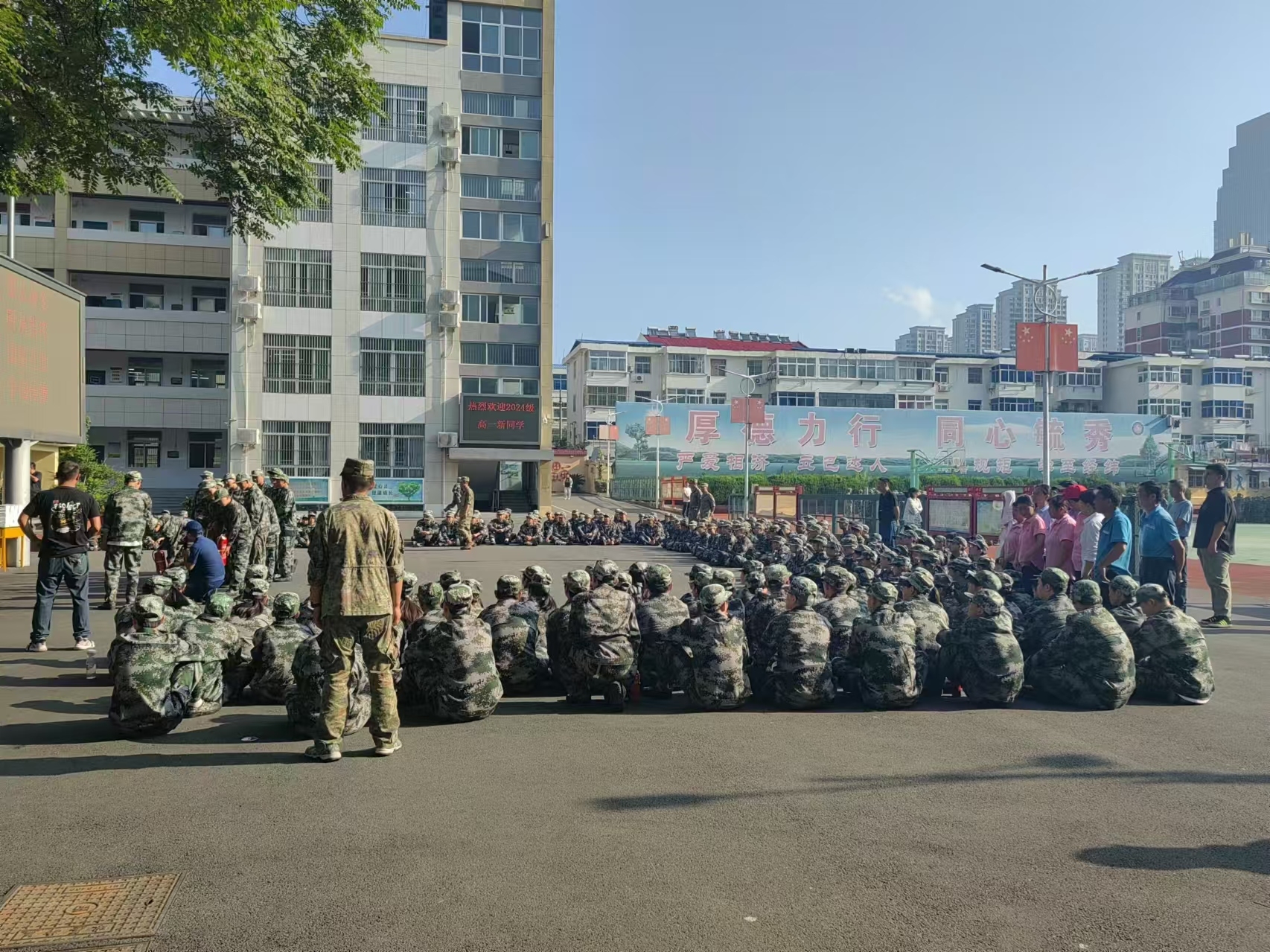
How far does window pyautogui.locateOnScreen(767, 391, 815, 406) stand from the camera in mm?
75062

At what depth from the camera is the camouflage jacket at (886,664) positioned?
744 cm

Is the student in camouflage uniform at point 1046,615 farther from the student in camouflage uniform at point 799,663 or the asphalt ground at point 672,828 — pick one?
the student in camouflage uniform at point 799,663

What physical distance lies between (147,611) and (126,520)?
5496 mm

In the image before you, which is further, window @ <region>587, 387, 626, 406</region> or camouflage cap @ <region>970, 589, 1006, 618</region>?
window @ <region>587, 387, 626, 406</region>

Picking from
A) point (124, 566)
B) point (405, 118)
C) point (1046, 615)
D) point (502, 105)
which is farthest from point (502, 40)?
point (1046, 615)

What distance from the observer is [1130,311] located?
112562mm

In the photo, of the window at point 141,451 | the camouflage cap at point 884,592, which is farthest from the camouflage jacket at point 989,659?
the window at point 141,451

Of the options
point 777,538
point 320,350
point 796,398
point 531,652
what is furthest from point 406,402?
point 796,398

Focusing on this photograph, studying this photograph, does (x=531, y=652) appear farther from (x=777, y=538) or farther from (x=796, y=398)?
(x=796, y=398)

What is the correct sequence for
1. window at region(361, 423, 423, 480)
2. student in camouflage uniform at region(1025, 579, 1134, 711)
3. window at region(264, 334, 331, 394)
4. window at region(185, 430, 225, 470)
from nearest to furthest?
student in camouflage uniform at region(1025, 579, 1134, 711) < window at region(264, 334, 331, 394) < window at region(361, 423, 423, 480) < window at region(185, 430, 225, 470)

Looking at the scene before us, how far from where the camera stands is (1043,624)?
8.37 m

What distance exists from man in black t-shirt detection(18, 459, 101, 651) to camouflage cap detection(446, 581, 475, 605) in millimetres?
4411

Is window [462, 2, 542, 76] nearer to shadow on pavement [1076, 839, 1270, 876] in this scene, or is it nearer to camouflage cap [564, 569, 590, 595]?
camouflage cap [564, 569, 590, 595]

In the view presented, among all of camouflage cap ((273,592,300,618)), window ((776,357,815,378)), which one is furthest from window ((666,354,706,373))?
camouflage cap ((273,592,300,618))
